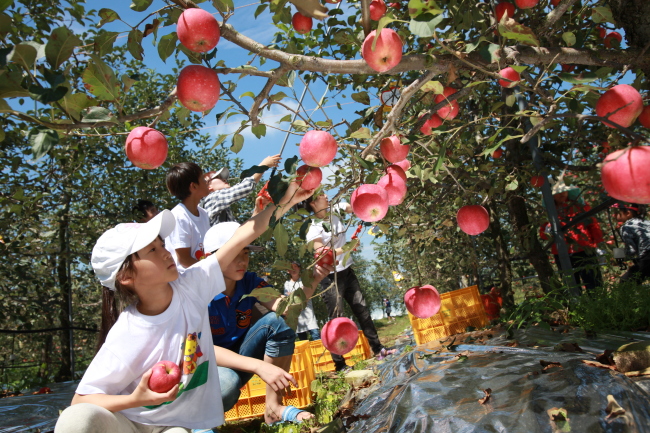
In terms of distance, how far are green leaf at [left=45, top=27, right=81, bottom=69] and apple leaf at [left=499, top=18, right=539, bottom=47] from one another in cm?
109

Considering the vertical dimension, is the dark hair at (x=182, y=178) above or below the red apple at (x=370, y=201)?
above

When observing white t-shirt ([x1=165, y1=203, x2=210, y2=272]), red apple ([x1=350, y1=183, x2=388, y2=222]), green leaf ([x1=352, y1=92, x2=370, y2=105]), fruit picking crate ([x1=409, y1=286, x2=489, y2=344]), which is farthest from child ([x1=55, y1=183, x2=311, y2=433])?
fruit picking crate ([x1=409, y1=286, x2=489, y2=344])

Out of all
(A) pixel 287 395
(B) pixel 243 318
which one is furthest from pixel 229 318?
(A) pixel 287 395

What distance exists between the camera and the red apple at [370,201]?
145 cm

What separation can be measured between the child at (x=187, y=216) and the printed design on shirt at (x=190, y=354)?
34.2 inches

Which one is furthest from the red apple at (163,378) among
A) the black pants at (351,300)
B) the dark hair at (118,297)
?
the black pants at (351,300)

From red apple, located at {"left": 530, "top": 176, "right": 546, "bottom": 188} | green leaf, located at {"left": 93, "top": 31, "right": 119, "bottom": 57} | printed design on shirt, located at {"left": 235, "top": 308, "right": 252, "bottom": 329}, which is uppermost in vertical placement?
green leaf, located at {"left": 93, "top": 31, "right": 119, "bottom": 57}

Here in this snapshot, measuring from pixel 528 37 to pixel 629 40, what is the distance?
1.00 meters

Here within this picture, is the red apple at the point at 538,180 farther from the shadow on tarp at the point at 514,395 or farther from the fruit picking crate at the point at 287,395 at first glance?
the fruit picking crate at the point at 287,395

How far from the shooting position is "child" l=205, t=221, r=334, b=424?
2197 millimetres

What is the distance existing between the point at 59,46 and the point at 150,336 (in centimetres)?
112

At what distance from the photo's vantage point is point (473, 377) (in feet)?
6.34

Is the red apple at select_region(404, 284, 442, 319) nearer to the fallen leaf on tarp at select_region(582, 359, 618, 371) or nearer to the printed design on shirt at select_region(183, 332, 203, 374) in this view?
the fallen leaf on tarp at select_region(582, 359, 618, 371)

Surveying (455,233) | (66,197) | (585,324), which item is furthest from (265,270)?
(585,324)
